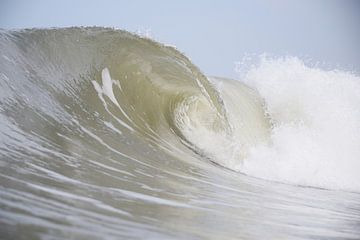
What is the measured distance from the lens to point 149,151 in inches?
131

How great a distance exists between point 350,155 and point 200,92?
7.66 ft

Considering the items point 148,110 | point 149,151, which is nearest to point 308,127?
point 148,110

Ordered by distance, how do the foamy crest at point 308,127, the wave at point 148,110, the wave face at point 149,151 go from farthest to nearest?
the foamy crest at point 308,127 → the wave at point 148,110 → the wave face at point 149,151

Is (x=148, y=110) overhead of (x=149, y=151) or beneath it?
overhead

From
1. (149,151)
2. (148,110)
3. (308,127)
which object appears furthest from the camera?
(308,127)

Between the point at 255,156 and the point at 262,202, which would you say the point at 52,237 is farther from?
the point at 255,156

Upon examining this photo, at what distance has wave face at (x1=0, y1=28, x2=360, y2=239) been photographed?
1.47 m

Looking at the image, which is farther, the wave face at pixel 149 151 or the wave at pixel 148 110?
the wave at pixel 148 110

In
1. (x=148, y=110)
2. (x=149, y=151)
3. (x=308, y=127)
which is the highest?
(x=308, y=127)

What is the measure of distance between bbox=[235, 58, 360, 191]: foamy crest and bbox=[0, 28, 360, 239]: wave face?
3cm

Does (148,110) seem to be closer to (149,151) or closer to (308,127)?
(149,151)

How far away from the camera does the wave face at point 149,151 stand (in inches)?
58.0

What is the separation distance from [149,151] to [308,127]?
488 cm

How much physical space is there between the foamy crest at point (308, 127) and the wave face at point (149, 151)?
0.11 ft
